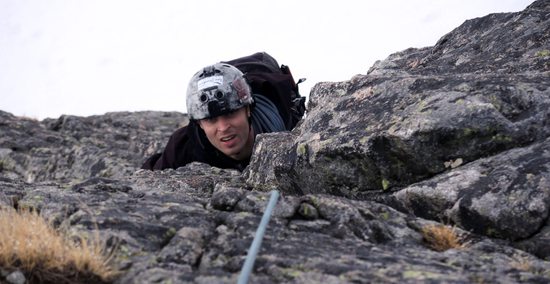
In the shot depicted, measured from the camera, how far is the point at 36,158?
69.4 feet

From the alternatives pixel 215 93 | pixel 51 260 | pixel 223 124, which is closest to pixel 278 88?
pixel 223 124

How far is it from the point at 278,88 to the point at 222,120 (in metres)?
2.79

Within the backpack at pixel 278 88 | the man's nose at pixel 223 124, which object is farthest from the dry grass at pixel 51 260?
the backpack at pixel 278 88

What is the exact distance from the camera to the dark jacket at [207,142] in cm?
1291

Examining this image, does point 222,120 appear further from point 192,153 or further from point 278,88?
point 278,88

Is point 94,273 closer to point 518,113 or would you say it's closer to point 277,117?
point 518,113

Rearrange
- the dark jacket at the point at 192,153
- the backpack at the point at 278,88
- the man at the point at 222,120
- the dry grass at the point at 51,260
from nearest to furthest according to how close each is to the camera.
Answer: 1. the dry grass at the point at 51,260
2. the man at the point at 222,120
3. the dark jacket at the point at 192,153
4. the backpack at the point at 278,88

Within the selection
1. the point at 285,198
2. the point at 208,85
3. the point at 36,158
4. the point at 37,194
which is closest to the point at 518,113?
the point at 285,198

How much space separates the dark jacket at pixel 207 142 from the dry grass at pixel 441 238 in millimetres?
6956

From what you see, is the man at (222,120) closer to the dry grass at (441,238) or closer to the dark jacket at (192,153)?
the dark jacket at (192,153)

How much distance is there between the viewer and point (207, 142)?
13.0 meters

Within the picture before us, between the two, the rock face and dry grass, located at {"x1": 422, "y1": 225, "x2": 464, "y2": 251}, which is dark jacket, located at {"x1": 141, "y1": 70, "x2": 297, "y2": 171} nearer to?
the rock face

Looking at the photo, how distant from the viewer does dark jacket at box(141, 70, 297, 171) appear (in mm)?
12906

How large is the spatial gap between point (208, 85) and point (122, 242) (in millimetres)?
7167
